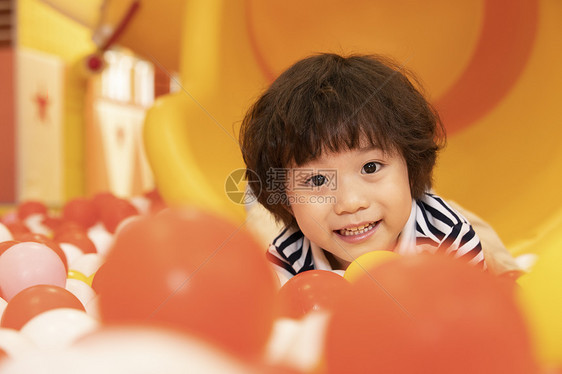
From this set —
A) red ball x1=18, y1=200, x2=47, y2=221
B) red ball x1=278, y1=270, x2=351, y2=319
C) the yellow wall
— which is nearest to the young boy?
red ball x1=278, y1=270, x2=351, y2=319

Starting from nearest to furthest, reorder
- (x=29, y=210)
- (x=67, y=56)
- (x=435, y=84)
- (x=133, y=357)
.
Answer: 1. (x=133, y=357)
2. (x=435, y=84)
3. (x=29, y=210)
4. (x=67, y=56)

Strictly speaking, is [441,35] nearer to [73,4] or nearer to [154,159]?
[154,159]

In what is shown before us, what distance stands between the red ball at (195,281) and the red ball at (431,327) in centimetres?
5

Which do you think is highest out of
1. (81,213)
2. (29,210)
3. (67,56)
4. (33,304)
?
(33,304)

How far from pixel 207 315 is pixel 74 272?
2.33 feet

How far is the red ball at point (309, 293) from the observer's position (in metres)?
0.59

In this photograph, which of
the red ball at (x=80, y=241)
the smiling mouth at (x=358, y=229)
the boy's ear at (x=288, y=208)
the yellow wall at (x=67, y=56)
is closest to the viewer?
the smiling mouth at (x=358, y=229)

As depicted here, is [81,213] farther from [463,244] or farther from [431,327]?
[431,327]

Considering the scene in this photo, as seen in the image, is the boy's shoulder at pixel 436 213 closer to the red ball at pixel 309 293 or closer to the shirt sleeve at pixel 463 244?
the shirt sleeve at pixel 463 244

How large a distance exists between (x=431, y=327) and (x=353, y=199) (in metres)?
0.53

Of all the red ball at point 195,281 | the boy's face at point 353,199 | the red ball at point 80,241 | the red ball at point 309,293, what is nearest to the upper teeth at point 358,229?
the boy's face at point 353,199

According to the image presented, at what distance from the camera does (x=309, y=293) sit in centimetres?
61

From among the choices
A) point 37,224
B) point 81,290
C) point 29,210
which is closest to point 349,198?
point 81,290

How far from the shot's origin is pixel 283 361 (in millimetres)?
372
